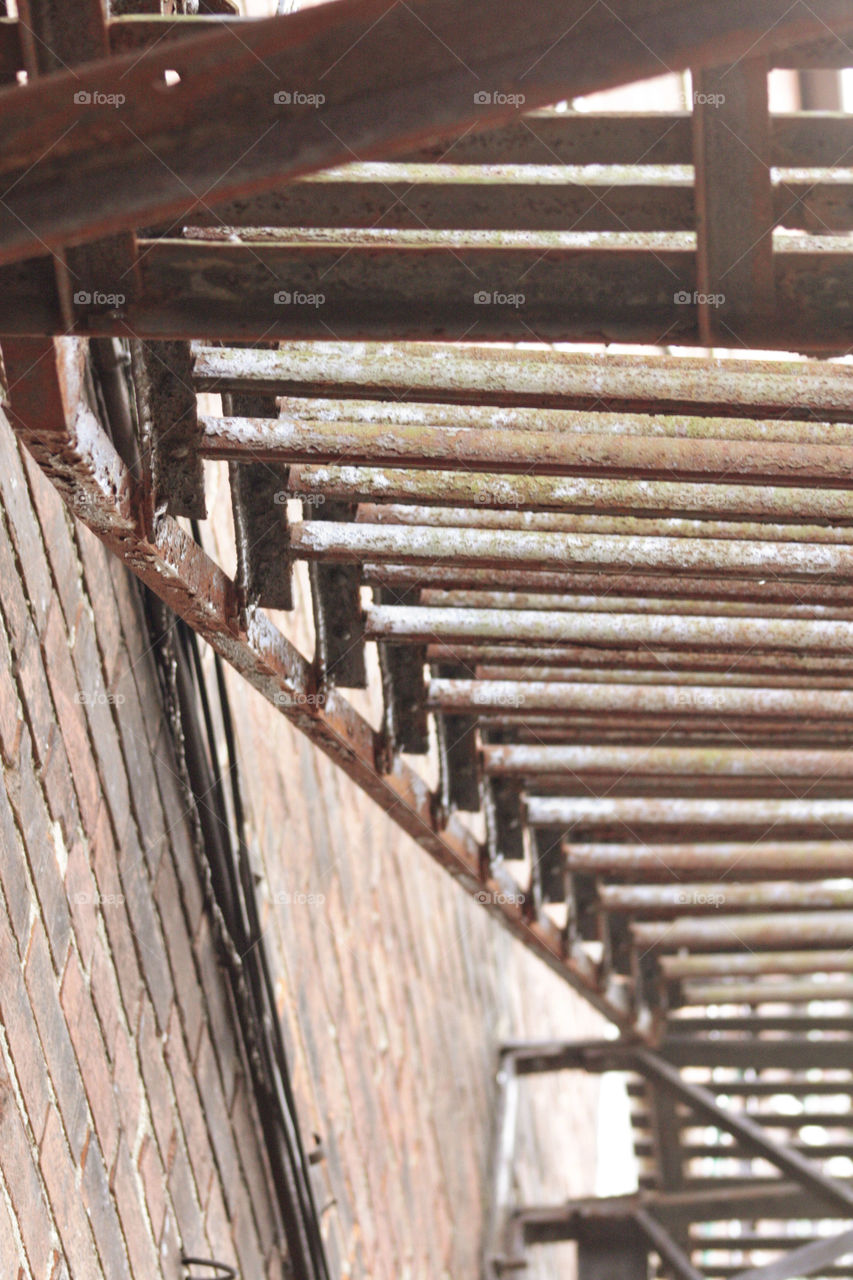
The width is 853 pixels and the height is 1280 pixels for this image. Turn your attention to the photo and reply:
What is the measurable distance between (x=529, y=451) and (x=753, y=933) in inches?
192

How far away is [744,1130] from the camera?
23.9 feet

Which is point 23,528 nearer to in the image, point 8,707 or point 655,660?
point 8,707

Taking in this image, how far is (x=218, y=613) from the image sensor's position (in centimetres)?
298

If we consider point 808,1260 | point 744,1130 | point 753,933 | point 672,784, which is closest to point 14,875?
point 672,784

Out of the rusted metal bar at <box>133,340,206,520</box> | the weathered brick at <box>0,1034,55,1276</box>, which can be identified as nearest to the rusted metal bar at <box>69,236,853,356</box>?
the rusted metal bar at <box>133,340,206,520</box>

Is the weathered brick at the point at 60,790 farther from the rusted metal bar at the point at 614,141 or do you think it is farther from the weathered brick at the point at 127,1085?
the rusted metal bar at the point at 614,141

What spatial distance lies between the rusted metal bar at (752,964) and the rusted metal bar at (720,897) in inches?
40.2

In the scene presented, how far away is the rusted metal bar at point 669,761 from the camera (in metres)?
4.80

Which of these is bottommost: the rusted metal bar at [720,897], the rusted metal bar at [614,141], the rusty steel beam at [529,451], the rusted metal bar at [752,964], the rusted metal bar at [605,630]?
the rusted metal bar at [752,964]

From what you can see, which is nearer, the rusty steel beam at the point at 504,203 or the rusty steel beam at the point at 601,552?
the rusty steel beam at the point at 504,203

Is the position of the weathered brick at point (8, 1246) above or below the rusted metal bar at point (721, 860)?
above

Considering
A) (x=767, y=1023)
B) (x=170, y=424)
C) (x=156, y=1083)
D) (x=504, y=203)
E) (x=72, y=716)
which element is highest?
(x=504, y=203)

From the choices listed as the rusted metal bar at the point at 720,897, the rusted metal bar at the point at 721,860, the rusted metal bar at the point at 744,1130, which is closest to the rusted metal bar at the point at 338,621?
the rusted metal bar at the point at 721,860

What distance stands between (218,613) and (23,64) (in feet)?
3.89
